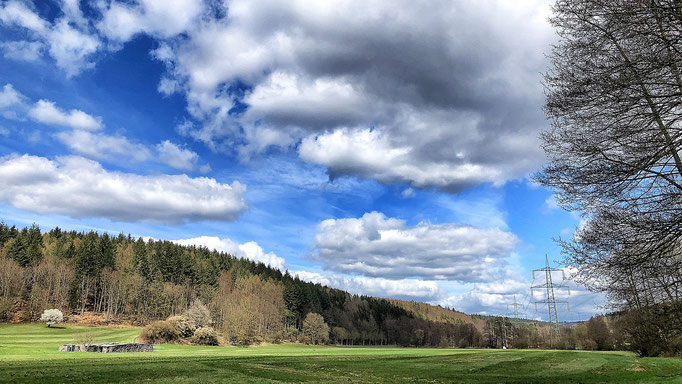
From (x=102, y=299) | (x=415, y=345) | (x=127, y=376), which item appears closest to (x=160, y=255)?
(x=102, y=299)

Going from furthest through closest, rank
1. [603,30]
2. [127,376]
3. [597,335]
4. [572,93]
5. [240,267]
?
Answer: [240,267] < [597,335] < [127,376] < [572,93] < [603,30]

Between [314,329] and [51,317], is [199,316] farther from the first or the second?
[314,329]

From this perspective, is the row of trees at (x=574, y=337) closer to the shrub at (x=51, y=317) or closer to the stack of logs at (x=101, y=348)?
the stack of logs at (x=101, y=348)

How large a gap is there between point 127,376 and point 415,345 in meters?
179

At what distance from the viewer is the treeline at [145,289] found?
11325 cm

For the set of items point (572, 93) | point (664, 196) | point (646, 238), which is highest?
point (572, 93)

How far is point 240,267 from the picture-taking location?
180750 millimetres

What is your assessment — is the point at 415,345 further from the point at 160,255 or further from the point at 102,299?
the point at 102,299

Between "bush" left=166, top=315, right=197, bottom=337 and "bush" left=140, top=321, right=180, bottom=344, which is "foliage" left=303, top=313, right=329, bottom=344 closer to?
"bush" left=166, top=315, right=197, bottom=337

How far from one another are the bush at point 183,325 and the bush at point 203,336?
188cm

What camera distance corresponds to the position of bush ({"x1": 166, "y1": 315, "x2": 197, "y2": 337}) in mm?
91988

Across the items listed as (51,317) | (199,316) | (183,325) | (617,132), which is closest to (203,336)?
(199,316)

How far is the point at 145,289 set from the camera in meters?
Answer: 133

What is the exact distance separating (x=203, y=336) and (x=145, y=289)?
166 ft
